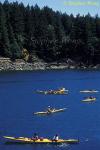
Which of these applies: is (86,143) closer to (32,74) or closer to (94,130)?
(94,130)

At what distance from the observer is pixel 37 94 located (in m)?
138

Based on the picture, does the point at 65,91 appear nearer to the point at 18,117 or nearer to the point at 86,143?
the point at 18,117

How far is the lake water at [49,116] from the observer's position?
84.4 meters

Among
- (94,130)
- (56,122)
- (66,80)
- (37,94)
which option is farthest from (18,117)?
(66,80)

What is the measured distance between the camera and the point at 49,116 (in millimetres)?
103375

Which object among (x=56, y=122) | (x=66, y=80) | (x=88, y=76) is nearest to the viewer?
(x=56, y=122)

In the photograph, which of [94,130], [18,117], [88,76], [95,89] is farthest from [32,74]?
[94,130]

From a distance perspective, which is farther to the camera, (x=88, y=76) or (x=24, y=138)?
(x=88, y=76)

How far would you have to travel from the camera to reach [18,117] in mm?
101312

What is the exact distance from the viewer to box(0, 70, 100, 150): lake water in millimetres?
84438

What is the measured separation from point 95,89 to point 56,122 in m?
53.0

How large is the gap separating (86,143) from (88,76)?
105 m

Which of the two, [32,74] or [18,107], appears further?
[32,74]

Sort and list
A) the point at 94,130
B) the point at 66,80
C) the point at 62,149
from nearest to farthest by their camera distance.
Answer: the point at 62,149 < the point at 94,130 < the point at 66,80
